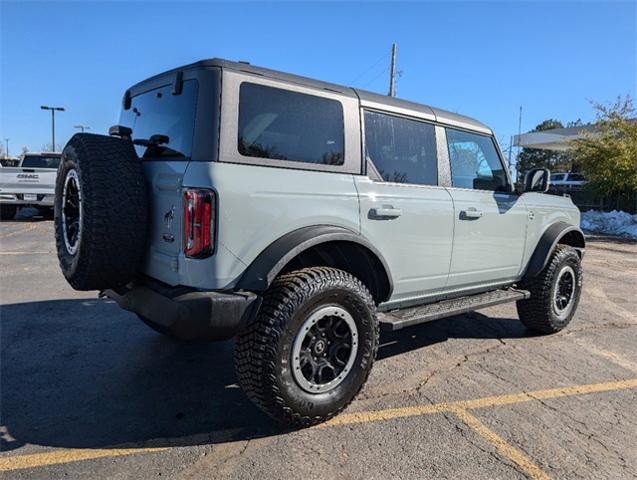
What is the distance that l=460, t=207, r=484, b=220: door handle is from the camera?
4015 millimetres

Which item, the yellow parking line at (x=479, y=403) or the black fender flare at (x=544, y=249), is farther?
the black fender flare at (x=544, y=249)

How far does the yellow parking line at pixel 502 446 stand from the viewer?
258cm

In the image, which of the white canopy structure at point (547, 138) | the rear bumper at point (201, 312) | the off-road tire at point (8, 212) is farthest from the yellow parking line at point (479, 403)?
the white canopy structure at point (547, 138)

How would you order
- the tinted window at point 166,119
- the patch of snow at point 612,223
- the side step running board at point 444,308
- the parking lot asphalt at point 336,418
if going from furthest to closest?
the patch of snow at point 612,223 < the side step running board at point 444,308 < the tinted window at point 166,119 < the parking lot asphalt at point 336,418

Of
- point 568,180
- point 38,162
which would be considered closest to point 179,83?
point 38,162

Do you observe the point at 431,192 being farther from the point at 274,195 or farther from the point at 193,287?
the point at 193,287

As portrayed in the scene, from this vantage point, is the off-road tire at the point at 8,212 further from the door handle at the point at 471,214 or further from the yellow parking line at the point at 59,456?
the door handle at the point at 471,214

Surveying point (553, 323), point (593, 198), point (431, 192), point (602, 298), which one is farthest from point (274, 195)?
point (593, 198)

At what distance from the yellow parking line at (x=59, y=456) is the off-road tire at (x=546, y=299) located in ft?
12.6

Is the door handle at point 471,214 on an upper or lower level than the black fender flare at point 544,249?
upper

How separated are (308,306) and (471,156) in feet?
8.18

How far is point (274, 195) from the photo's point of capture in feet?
9.28

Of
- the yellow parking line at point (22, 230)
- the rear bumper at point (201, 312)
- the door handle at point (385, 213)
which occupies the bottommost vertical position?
the yellow parking line at point (22, 230)

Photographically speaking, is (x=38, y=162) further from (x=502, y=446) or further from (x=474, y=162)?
(x=502, y=446)
